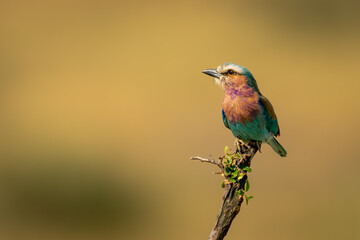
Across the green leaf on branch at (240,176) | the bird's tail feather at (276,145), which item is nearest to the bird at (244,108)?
the bird's tail feather at (276,145)

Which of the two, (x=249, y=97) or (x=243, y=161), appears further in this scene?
(x=249, y=97)

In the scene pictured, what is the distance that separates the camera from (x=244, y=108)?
9.07ft

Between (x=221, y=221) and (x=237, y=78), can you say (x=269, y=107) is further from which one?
(x=221, y=221)

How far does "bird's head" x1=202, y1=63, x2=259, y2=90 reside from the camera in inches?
110

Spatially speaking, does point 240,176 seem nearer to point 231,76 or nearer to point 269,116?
point 269,116

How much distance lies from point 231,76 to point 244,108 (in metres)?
0.25

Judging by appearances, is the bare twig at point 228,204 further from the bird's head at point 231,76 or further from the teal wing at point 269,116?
the bird's head at point 231,76

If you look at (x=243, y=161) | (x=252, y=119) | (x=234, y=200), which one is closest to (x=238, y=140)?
(x=252, y=119)

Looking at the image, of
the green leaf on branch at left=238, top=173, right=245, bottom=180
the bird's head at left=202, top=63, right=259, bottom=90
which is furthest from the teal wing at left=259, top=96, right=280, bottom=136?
the green leaf on branch at left=238, top=173, right=245, bottom=180

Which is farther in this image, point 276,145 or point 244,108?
point 276,145

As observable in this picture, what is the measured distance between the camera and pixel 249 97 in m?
2.81

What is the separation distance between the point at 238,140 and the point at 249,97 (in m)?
0.31

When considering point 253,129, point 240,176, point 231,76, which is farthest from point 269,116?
point 240,176

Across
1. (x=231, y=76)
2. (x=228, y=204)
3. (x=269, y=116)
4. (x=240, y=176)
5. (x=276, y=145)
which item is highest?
(x=231, y=76)
